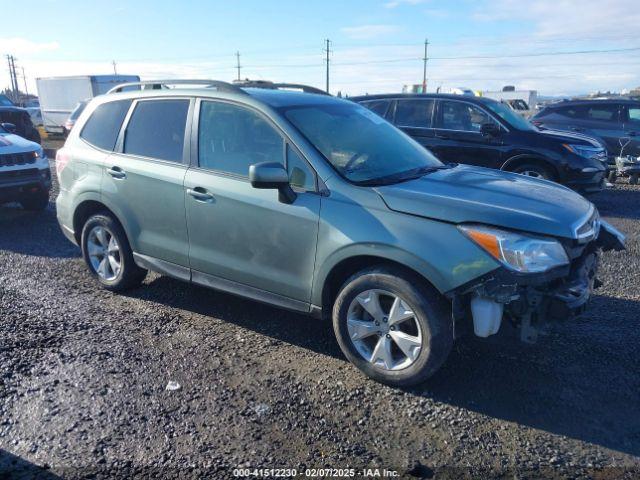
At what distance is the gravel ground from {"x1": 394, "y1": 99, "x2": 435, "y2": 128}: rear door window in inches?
202

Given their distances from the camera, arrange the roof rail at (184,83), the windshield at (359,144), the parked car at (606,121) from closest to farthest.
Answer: the windshield at (359,144) < the roof rail at (184,83) < the parked car at (606,121)

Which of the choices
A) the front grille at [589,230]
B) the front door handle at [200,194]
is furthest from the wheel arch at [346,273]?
the front door handle at [200,194]

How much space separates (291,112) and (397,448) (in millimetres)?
2387

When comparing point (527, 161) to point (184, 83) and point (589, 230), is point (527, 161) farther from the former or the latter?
point (184, 83)

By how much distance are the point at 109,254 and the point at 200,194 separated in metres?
1.49

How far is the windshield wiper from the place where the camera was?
141 inches

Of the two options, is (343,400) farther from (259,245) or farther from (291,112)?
(291,112)

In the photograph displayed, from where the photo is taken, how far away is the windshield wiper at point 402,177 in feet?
11.7

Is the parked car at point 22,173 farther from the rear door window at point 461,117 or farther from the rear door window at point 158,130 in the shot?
the rear door window at point 461,117

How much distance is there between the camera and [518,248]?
3027mm

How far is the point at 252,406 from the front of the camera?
128 inches

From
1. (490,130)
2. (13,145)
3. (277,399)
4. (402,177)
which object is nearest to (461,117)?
(490,130)

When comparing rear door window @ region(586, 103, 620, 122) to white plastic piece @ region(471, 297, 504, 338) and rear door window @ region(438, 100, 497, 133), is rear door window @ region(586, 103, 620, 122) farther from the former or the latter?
white plastic piece @ region(471, 297, 504, 338)

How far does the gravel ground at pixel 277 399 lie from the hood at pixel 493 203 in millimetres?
705
